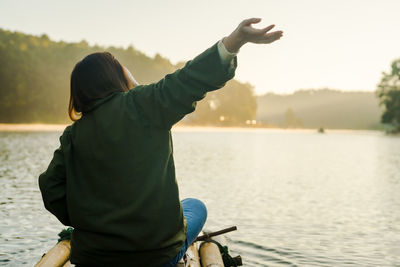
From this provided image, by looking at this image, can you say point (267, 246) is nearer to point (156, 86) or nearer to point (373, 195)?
point (156, 86)

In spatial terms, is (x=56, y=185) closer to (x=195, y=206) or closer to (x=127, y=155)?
(x=127, y=155)

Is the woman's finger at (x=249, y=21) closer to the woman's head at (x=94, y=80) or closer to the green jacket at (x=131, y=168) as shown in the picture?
the green jacket at (x=131, y=168)

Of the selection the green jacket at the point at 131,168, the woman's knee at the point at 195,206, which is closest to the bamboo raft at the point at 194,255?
the woman's knee at the point at 195,206

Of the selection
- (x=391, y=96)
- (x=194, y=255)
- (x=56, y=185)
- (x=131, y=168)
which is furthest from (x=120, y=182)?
(x=391, y=96)

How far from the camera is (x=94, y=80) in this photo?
2.86 meters

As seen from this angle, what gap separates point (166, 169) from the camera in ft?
9.27

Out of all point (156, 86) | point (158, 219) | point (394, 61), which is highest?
point (394, 61)

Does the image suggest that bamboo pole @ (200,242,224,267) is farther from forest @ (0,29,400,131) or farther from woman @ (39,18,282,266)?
forest @ (0,29,400,131)

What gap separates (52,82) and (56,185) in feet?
308

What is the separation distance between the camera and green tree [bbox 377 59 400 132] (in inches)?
3339

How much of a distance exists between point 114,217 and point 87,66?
2.99 ft

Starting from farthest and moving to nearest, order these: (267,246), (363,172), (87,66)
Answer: (363,172)
(267,246)
(87,66)

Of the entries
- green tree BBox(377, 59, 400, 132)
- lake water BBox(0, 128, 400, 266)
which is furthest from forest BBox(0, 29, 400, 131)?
lake water BBox(0, 128, 400, 266)

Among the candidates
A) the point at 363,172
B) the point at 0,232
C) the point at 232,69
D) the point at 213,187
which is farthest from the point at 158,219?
the point at 363,172
